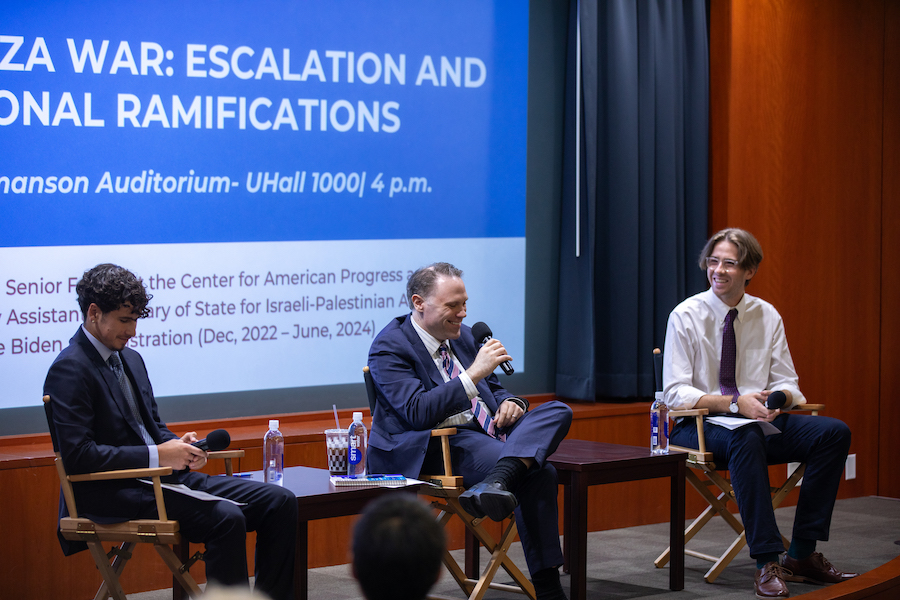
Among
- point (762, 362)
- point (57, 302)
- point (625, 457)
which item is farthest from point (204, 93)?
point (762, 362)


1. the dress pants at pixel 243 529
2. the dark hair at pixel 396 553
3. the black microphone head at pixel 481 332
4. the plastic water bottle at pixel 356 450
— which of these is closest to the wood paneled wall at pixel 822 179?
the black microphone head at pixel 481 332

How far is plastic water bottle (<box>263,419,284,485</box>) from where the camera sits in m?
3.26

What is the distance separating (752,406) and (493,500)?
1.36 metres

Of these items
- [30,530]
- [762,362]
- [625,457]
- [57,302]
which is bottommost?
[30,530]

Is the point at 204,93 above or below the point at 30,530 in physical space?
above

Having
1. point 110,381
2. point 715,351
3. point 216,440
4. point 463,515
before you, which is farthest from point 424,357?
point 715,351

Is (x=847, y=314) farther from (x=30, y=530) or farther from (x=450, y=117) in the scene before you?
(x=30, y=530)

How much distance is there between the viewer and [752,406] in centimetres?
397

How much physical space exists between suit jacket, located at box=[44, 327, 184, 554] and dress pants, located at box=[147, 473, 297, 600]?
4.3 inches

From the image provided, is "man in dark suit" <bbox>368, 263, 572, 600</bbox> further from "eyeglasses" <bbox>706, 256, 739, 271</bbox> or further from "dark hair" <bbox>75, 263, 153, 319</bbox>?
"eyeglasses" <bbox>706, 256, 739, 271</bbox>

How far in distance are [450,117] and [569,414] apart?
1868 mm

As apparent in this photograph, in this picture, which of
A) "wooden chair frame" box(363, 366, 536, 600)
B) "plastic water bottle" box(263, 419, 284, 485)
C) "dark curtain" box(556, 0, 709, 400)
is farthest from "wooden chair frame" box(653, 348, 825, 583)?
"plastic water bottle" box(263, 419, 284, 485)

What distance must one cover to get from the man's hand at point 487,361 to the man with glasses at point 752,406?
3.22 ft

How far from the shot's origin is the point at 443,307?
3.62 meters
